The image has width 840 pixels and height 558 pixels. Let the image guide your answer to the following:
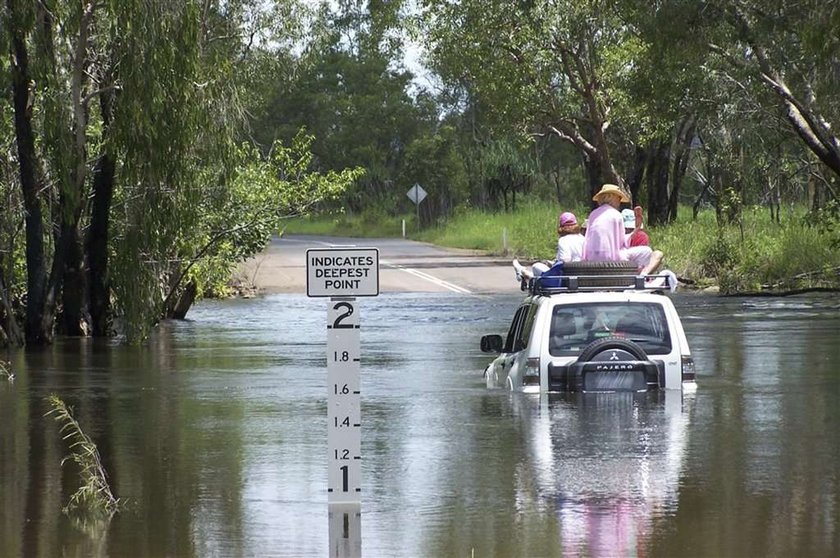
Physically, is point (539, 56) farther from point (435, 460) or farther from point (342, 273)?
point (342, 273)

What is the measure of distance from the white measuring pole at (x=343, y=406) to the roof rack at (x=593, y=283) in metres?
4.74

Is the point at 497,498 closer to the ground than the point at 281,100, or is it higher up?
closer to the ground

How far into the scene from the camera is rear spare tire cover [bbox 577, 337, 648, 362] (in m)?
14.6

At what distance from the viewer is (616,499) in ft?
34.2

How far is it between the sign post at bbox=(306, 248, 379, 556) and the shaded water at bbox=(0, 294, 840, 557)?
10.0 inches

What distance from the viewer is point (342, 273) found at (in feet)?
33.1

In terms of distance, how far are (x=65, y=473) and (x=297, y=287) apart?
100 ft

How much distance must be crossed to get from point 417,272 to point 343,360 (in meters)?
36.0

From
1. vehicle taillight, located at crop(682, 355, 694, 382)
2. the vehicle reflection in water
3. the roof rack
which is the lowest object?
the vehicle reflection in water

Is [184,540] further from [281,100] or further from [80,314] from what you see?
[281,100]

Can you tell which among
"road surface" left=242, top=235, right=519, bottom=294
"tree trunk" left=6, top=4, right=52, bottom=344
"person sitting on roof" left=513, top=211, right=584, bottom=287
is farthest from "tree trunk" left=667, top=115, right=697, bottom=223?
"person sitting on roof" left=513, top=211, right=584, bottom=287

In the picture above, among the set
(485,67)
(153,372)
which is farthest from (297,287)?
(153,372)

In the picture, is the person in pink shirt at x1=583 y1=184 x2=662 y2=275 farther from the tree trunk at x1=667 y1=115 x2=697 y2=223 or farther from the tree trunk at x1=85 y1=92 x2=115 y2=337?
the tree trunk at x1=667 y1=115 x2=697 y2=223

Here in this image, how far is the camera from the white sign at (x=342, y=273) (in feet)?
33.0
